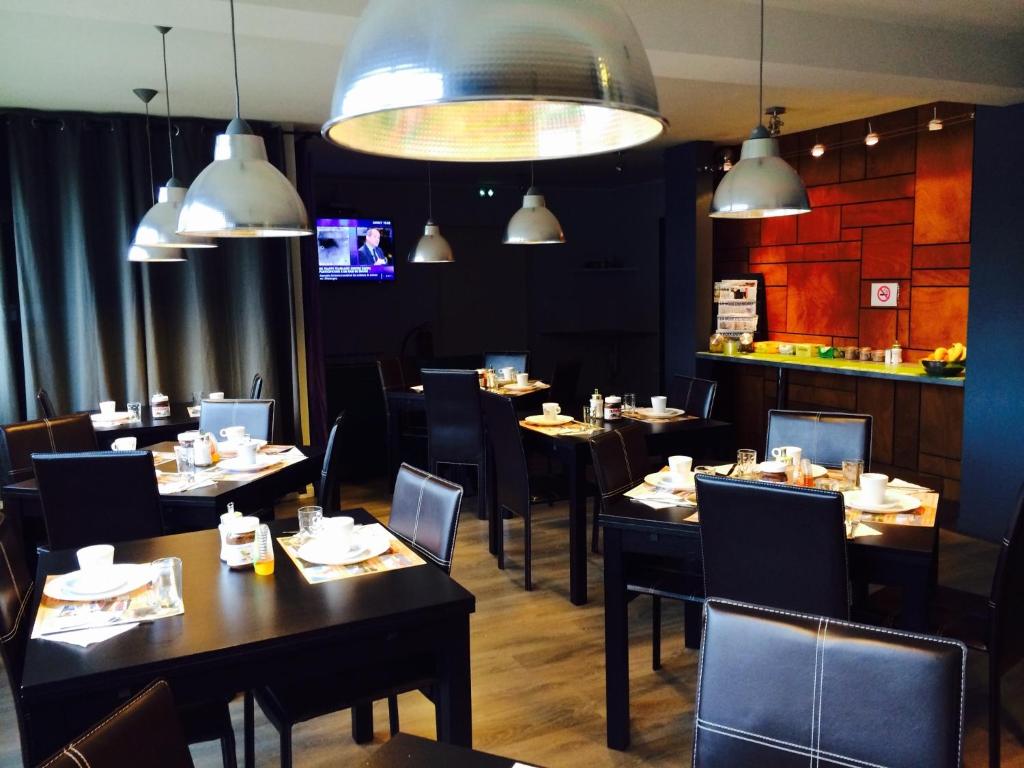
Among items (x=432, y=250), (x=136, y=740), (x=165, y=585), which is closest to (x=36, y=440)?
(x=165, y=585)

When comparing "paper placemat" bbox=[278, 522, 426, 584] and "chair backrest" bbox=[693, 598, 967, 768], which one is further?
"paper placemat" bbox=[278, 522, 426, 584]

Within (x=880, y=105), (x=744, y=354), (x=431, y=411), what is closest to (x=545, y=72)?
(x=431, y=411)

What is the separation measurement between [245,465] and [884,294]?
15.7 feet

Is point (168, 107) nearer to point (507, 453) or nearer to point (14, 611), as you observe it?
point (507, 453)

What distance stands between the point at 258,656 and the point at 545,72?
55.2 inches

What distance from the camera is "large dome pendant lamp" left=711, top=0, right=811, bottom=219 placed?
10.0 ft

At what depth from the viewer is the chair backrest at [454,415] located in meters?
4.87

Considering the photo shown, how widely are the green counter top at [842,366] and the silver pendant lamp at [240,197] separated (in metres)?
4.37

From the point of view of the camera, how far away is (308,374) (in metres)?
6.11

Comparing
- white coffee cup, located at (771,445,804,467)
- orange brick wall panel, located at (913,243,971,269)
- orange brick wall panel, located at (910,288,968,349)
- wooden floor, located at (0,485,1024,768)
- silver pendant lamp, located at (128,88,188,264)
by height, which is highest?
silver pendant lamp, located at (128,88,188,264)

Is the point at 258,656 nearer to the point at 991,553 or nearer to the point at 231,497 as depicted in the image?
the point at 231,497

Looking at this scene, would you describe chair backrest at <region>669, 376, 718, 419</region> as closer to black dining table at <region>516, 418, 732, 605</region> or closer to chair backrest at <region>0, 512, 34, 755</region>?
black dining table at <region>516, 418, 732, 605</region>

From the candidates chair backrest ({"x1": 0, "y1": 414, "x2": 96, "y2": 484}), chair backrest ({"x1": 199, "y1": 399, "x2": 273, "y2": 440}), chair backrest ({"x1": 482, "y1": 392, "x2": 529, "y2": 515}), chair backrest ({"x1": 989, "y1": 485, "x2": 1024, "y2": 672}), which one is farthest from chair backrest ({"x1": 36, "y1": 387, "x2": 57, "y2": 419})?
chair backrest ({"x1": 989, "y1": 485, "x2": 1024, "y2": 672})

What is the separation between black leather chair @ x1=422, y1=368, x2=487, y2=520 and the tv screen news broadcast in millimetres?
3898
